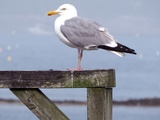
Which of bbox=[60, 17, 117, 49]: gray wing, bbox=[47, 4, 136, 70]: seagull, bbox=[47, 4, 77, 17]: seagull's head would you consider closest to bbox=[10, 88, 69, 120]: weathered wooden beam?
bbox=[47, 4, 136, 70]: seagull

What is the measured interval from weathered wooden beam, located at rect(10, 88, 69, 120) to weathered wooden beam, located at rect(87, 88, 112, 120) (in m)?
0.18

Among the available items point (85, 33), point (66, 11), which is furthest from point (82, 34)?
point (66, 11)

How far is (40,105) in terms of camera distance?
2.70 m

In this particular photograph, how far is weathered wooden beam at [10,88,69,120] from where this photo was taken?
8.82 feet

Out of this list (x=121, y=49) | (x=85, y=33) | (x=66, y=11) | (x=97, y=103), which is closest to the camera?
(x=97, y=103)

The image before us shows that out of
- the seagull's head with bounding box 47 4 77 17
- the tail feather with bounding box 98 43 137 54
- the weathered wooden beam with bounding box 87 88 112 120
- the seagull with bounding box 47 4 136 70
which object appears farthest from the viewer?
the seagull's head with bounding box 47 4 77 17

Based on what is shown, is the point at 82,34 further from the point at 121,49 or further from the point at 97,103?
the point at 97,103

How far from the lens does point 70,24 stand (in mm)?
4676

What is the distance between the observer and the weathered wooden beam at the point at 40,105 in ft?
8.82

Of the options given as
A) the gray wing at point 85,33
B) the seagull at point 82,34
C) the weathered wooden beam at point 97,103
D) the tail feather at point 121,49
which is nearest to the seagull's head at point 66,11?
the seagull at point 82,34

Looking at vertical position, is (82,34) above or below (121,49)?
above

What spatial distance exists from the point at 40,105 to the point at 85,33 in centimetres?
192

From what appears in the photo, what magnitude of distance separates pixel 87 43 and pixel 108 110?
6.05ft

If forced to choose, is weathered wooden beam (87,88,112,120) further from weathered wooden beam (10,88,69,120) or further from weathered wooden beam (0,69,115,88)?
weathered wooden beam (10,88,69,120)
